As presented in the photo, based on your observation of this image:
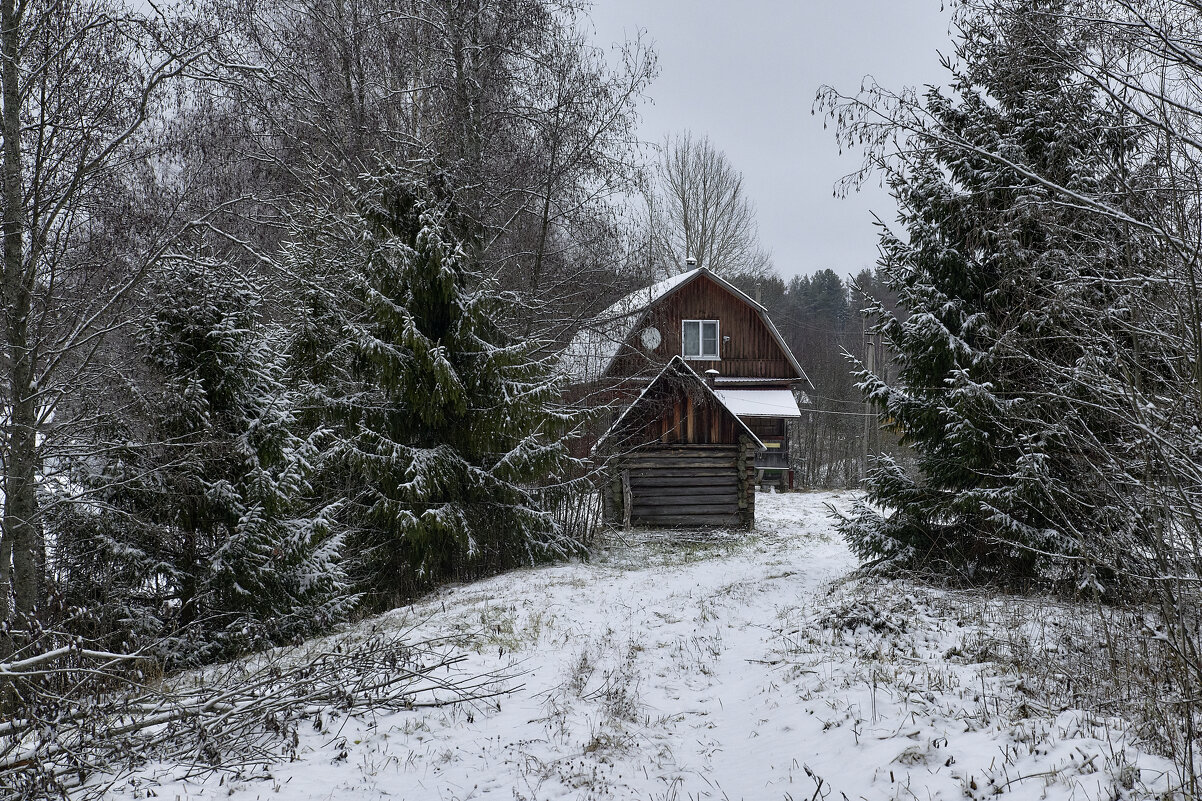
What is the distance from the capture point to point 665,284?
2503 centimetres

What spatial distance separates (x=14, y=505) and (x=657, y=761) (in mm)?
5860

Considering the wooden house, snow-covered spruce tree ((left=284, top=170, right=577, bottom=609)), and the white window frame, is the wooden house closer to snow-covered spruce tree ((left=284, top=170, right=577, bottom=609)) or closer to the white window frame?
snow-covered spruce tree ((left=284, top=170, right=577, bottom=609))

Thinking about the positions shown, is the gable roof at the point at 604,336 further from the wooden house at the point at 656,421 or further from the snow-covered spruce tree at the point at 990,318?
the snow-covered spruce tree at the point at 990,318

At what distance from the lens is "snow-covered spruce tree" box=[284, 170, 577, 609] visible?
10.5 meters

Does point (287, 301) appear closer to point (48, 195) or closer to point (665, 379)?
point (48, 195)

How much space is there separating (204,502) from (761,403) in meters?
21.3

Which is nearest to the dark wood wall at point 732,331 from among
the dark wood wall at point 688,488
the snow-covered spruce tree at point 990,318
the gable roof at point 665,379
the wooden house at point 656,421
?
the wooden house at point 656,421

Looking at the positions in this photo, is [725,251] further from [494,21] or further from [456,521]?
[456,521]

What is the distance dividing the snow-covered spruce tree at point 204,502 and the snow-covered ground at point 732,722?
1.30m

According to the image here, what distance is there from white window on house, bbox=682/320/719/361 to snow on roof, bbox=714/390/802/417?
5.82 ft

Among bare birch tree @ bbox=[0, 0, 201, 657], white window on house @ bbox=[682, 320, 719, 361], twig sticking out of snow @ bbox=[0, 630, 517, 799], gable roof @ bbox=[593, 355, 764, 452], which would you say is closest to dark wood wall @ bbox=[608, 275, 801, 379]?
white window on house @ bbox=[682, 320, 719, 361]

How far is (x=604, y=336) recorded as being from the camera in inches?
549

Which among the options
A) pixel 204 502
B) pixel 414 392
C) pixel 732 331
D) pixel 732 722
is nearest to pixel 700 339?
pixel 732 331

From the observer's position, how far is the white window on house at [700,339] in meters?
26.4
